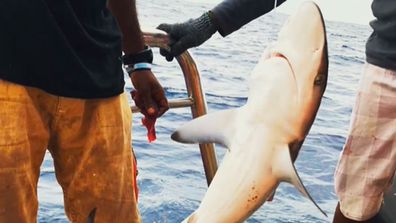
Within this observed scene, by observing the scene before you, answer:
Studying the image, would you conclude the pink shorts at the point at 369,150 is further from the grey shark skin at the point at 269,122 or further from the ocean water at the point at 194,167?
the grey shark skin at the point at 269,122

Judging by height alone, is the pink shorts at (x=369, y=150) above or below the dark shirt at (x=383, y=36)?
below

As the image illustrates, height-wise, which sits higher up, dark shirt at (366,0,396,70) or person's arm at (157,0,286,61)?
person's arm at (157,0,286,61)

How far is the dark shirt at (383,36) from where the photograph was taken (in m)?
2.40

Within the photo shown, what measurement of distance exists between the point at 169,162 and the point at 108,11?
3.18 meters

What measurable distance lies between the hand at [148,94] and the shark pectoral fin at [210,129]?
1.93ft

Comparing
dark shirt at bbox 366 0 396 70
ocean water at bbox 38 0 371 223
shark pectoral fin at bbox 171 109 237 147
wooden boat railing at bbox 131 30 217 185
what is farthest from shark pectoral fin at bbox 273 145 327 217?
dark shirt at bbox 366 0 396 70

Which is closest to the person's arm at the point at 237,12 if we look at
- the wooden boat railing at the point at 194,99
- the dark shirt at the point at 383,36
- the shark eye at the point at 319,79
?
the shark eye at the point at 319,79

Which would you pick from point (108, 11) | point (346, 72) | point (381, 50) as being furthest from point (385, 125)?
point (346, 72)

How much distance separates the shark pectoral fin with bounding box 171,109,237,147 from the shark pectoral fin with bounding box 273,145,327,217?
0.38ft

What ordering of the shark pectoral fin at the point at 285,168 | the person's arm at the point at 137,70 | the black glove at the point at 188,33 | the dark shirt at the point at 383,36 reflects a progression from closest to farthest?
the shark pectoral fin at the point at 285,168
the black glove at the point at 188,33
the person's arm at the point at 137,70
the dark shirt at the point at 383,36

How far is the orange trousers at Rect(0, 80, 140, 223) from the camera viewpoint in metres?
1.68

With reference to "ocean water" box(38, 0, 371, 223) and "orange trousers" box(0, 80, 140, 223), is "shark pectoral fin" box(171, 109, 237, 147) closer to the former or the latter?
"ocean water" box(38, 0, 371, 223)

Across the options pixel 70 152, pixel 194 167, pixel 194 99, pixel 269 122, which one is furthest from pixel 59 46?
pixel 194 167

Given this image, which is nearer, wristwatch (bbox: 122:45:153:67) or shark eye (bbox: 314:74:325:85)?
shark eye (bbox: 314:74:325:85)
